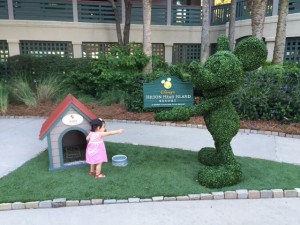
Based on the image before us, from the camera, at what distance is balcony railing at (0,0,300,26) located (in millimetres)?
13953

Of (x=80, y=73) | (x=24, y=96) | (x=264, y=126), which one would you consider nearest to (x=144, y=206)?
(x=264, y=126)

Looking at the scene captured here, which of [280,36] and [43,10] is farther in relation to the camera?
[43,10]

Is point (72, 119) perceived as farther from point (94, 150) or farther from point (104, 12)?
point (104, 12)

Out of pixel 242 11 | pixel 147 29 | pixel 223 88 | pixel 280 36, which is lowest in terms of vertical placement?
pixel 223 88

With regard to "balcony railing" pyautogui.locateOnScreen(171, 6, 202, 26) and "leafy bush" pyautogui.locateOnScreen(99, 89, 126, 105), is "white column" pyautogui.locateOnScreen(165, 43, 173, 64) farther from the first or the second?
"leafy bush" pyautogui.locateOnScreen(99, 89, 126, 105)

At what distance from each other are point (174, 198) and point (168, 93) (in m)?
1.65

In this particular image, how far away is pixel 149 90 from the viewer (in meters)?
4.78

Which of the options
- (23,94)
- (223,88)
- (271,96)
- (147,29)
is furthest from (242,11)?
(223,88)

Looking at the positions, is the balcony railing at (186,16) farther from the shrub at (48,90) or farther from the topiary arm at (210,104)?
the topiary arm at (210,104)

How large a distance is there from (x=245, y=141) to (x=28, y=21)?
Answer: 12.2 m

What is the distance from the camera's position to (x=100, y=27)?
48.7 feet

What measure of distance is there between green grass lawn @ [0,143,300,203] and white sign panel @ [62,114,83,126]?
2.58 feet

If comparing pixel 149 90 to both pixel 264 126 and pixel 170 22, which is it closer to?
pixel 264 126

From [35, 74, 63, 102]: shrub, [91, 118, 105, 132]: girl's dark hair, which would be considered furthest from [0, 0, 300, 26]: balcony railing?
[91, 118, 105, 132]: girl's dark hair
